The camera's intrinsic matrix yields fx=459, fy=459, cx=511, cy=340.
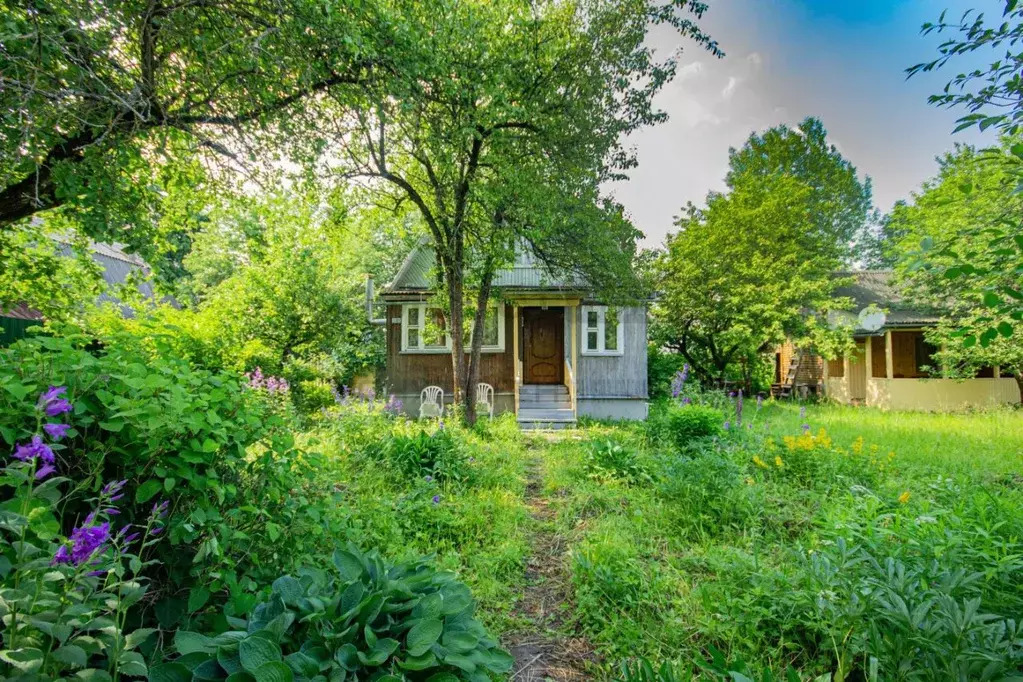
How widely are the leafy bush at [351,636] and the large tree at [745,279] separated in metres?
14.4

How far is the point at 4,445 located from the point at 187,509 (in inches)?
28.5

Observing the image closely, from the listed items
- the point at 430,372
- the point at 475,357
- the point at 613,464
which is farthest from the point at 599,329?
the point at 613,464

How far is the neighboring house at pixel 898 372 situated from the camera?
1368cm

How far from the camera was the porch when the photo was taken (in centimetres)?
1360

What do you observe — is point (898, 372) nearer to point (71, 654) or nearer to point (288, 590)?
point (288, 590)

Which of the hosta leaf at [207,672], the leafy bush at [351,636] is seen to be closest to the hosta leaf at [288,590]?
the leafy bush at [351,636]

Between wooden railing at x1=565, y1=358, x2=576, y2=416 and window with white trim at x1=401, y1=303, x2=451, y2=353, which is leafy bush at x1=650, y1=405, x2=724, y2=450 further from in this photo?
window with white trim at x1=401, y1=303, x2=451, y2=353

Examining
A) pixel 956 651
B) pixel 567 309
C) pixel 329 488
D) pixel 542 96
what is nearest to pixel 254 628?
pixel 329 488

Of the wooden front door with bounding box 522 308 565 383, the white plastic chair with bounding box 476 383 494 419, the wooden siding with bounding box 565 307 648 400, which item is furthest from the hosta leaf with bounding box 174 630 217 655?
the wooden front door with bounding box 522 308 565 383

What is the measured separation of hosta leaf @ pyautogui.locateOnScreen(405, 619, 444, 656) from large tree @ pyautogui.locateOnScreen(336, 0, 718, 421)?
4.87 metres

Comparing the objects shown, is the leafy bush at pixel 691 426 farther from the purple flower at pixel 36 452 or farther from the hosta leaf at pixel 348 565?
the purple flower at pixel 36 452

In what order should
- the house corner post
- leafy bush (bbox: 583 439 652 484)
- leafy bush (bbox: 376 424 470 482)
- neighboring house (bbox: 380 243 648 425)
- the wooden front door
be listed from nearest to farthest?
leafy bush (bbox: 376 424 470 482), leafy bush (bbox: 583 439 652 484), neighboring house (bbox: 380 243 648 425), the wooden front door, the house corner post

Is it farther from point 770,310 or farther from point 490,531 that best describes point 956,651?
point 770,310

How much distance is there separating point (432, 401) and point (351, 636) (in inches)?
390
